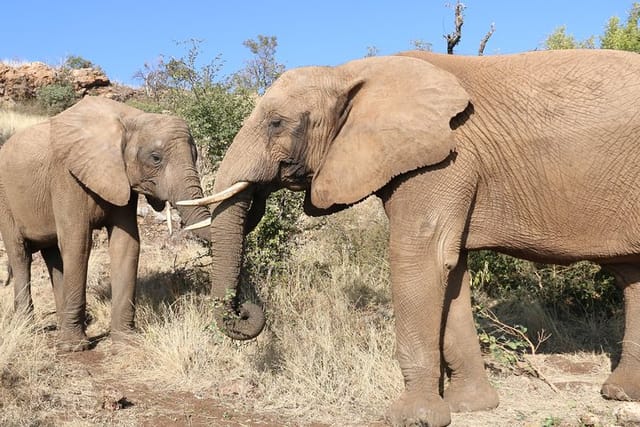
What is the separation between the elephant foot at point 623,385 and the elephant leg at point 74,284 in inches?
200

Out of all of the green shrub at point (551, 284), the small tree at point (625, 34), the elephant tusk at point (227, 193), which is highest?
the small tree at point (625, 34)

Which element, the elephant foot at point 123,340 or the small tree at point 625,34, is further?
the small tree at point 625,34

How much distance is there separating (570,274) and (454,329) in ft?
10.6

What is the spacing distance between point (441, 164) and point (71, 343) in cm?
471

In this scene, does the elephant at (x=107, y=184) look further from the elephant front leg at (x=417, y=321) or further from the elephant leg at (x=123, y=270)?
the elephant front leg at (x=417, y=321)

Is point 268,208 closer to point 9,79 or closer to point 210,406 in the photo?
point 210,406

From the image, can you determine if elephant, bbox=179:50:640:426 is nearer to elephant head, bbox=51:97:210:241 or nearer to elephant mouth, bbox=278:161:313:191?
elephant mouth, bbox=278:161:313:191

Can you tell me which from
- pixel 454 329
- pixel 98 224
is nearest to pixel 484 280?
pixel 454 329

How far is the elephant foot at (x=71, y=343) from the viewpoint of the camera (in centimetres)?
767

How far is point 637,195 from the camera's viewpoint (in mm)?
5012

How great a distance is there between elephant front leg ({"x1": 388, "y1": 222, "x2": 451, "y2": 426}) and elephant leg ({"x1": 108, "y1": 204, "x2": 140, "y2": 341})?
142 inches

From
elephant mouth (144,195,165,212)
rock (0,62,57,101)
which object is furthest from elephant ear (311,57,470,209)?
rock (0,62,57,101)

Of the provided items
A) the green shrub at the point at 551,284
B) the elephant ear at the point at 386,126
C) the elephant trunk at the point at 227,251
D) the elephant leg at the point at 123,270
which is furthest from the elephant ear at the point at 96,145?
the green shrub at the point at 551,284

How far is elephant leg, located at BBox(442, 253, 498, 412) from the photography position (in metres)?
5.56
